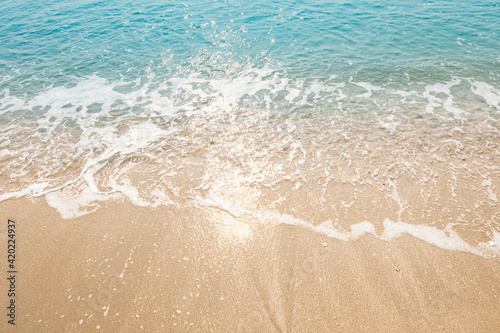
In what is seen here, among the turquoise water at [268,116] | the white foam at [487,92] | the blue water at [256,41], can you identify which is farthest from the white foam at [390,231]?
the blue water at [256,41]

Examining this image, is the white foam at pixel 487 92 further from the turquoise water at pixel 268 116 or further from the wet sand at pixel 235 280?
the wet sand at pixel 235 280

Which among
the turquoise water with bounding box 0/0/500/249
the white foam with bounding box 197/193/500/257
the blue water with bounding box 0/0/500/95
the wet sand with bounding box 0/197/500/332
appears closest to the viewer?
the wet sand with bounding box 0/197/500/332

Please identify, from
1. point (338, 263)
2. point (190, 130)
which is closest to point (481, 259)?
point (338, 263)

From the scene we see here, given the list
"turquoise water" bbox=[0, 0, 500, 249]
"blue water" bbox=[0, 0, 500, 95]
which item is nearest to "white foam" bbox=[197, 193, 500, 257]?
"turquoise water" bbox=[0, 0, 500, 249]

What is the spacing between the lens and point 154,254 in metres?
4.33

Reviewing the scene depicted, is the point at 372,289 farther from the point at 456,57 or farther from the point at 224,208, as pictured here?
the point at 456,57

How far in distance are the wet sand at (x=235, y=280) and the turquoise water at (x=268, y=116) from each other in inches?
22.4

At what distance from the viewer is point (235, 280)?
3.95 metres

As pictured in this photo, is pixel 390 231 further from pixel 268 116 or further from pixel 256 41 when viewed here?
pixel 256 41

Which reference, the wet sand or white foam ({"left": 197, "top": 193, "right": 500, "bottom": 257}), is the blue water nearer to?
white foam ({"left": 197, "top": 193, "right": 500, "bottom": 257})

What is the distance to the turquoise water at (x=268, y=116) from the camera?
17.6 feet

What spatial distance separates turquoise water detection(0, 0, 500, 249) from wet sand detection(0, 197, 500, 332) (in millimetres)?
569

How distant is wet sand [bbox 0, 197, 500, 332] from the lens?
11.6ft

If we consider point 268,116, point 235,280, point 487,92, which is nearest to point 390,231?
point 235,280
